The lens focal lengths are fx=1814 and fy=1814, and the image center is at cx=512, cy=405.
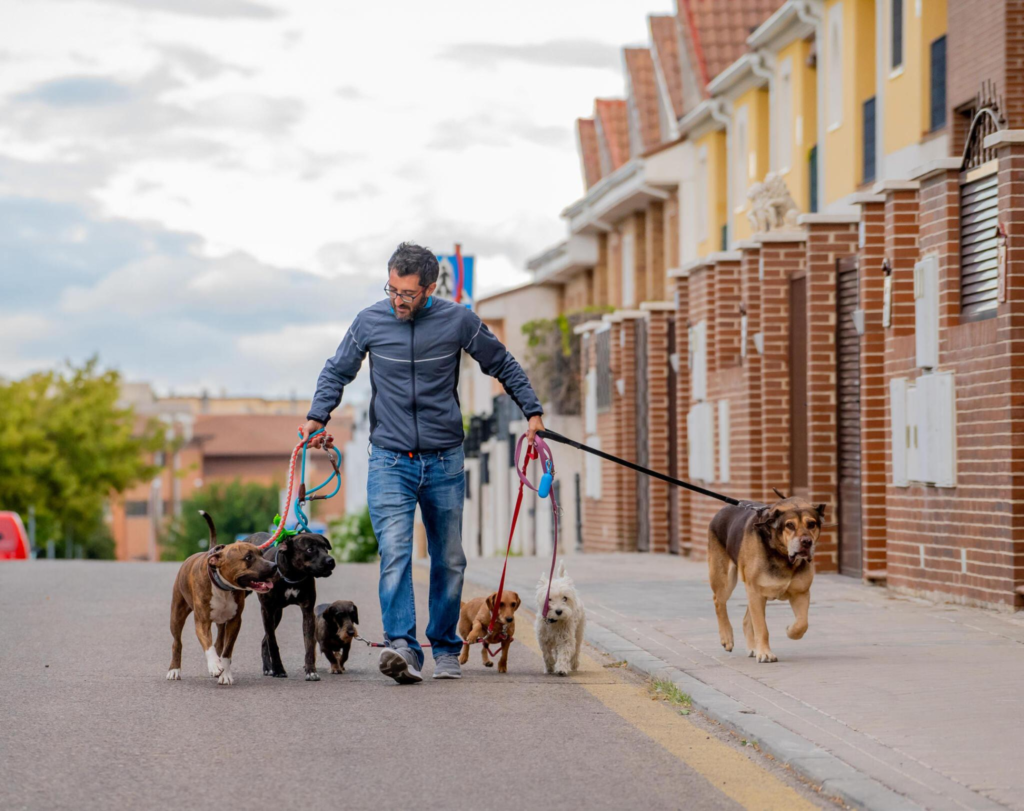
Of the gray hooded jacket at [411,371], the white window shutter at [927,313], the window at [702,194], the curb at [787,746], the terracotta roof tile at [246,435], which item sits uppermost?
the window at [702,194]

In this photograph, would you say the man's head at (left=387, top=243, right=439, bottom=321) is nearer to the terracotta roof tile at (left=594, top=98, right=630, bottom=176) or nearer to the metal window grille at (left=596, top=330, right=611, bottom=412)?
the metal window grille at (left=596, top=330, right=611, bottom=412)

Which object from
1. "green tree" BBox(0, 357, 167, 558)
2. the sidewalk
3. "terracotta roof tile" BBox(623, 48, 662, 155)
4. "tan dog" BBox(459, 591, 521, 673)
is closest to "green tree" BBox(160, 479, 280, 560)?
"green tree" BBox(0, 357, 167, 558)

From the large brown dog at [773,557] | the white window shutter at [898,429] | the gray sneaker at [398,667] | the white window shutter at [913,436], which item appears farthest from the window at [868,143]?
the gray sneaker at [398,667]

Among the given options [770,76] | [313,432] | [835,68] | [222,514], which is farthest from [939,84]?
[222,514]

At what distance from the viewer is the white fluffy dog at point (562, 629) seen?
10.0 metres

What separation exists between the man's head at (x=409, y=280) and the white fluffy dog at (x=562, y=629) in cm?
166

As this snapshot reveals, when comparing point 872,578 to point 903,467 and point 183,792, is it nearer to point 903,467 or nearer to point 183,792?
point 903,467

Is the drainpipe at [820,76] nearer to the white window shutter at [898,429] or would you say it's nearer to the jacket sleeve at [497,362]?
the white window shutter at [898,429]

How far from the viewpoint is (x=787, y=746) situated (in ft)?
23.9

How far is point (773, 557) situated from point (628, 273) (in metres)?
30.5

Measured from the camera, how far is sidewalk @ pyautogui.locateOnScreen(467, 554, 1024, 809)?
6660 mm

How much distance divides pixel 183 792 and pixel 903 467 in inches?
381

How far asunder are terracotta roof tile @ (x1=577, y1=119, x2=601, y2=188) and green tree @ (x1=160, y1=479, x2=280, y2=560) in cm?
5871

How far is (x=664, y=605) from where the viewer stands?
1470 cm
